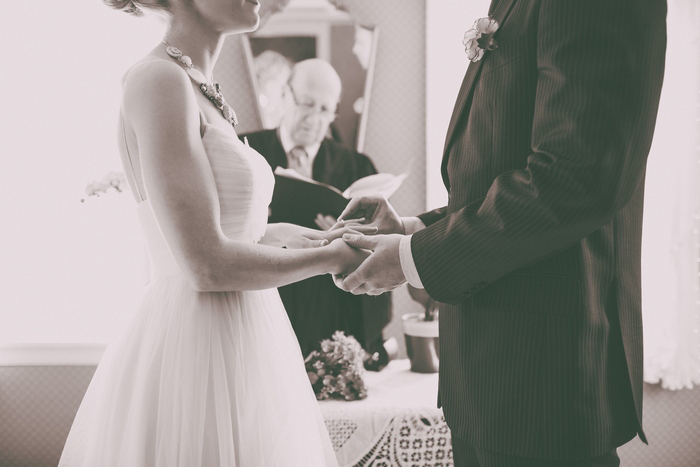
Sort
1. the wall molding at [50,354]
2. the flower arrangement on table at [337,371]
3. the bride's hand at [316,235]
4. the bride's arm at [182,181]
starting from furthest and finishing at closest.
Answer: the wall molding at [50,354]
the flower arrangement on table at [337,371]
the bride's hand at [316,235]
the bride's arm at [182,181]

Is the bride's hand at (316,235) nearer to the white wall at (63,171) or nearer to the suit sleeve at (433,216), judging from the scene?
the suit sleeve at (433,216)

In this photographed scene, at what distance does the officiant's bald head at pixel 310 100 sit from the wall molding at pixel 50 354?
1.65 metres

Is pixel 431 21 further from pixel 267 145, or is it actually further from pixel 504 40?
pixel 504 40

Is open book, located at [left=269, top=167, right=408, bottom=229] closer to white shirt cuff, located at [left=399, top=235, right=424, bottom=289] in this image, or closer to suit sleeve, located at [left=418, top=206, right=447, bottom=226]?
suit sleeve, located at [left=418, top=206, right=447, bottom=226]

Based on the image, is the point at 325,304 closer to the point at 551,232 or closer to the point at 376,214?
the point at 376,214

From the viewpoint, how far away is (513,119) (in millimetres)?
1012

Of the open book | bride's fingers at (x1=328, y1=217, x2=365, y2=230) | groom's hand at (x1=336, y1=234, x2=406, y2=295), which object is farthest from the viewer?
the open book

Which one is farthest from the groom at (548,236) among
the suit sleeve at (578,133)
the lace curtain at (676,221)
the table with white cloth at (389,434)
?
the lace curtain at (676,221)

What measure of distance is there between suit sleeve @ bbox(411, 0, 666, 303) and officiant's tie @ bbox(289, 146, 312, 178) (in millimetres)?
1875

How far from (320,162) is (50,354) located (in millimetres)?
1888

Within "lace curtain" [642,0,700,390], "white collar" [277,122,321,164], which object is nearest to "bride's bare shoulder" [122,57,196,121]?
"white collar" [277,122,321,164]

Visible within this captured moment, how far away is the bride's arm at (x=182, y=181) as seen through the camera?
3.40 feet

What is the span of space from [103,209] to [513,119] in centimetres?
260

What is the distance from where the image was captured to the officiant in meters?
2.61
